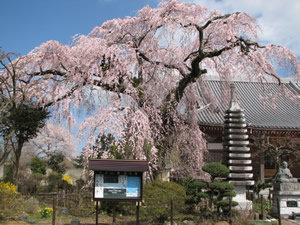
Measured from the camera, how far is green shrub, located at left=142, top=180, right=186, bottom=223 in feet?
33.2

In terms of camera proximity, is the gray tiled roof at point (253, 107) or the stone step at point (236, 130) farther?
the gray tiled roof at point (253, 107)

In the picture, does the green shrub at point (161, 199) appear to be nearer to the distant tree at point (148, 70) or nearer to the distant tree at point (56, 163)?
the distant tree at point (148, 70)

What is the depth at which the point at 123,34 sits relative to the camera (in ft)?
44.2

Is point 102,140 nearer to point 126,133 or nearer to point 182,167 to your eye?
point 126,133

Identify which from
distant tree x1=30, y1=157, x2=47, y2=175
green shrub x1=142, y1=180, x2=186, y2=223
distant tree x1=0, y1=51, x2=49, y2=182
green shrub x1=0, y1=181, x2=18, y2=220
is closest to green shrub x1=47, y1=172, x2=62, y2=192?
distant tree x1=0, y1=51, x2=49, y2=182

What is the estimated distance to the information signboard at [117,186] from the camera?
8.62m

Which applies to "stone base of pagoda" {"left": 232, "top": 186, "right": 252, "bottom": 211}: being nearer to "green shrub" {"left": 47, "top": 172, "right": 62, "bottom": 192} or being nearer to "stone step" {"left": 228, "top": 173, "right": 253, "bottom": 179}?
"stone step" {"left": 228, "top": 173, "right": 253, "bottom": 179}

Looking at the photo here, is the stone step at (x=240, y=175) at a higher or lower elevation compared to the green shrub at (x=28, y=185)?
higher

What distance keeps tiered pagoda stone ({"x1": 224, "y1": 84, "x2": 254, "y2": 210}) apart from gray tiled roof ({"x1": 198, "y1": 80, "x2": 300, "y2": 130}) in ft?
6.84

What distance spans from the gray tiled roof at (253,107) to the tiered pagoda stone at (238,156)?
2.08m

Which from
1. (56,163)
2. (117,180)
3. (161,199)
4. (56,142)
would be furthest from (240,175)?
(56,142)

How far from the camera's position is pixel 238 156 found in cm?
1204

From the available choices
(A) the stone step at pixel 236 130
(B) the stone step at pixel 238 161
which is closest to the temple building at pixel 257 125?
(A) the stone step at pixel 236 130

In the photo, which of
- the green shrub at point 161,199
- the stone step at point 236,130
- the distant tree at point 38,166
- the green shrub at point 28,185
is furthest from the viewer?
the distant tree at point 38,166
